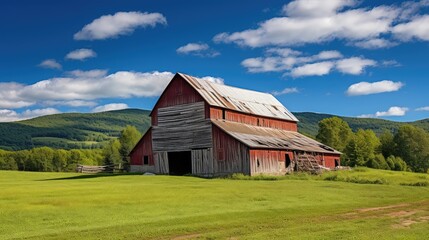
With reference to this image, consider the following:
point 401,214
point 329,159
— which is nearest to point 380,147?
point 329,159

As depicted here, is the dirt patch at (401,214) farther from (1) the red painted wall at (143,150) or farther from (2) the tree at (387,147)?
(2) the tree at (387,147)

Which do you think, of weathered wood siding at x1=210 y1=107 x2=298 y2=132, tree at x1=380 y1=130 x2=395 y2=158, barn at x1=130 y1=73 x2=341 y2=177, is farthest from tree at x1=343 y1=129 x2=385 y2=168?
barn at x1=130 y1=73 x2=341 y2=177

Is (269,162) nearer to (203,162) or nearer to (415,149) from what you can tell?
(203,162)

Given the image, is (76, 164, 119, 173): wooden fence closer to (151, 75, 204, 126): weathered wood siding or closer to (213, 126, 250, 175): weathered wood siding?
(151, 75, 204, 126): weathered wood siding

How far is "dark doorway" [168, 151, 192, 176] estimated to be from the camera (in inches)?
2339

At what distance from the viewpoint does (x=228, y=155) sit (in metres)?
52.4

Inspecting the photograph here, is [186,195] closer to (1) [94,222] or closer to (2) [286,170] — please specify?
(1) [94,222]

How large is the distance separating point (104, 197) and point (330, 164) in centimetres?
5115

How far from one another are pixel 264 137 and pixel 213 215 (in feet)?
135

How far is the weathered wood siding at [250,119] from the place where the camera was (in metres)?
57.7

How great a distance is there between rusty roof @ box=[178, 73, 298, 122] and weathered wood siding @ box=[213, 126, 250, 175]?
530 cm

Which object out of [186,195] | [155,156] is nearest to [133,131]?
[155,156]

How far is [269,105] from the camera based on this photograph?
249 ft

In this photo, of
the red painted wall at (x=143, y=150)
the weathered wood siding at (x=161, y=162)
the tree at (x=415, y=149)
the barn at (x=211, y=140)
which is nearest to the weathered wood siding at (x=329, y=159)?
the barn at (x=211, y=140)
